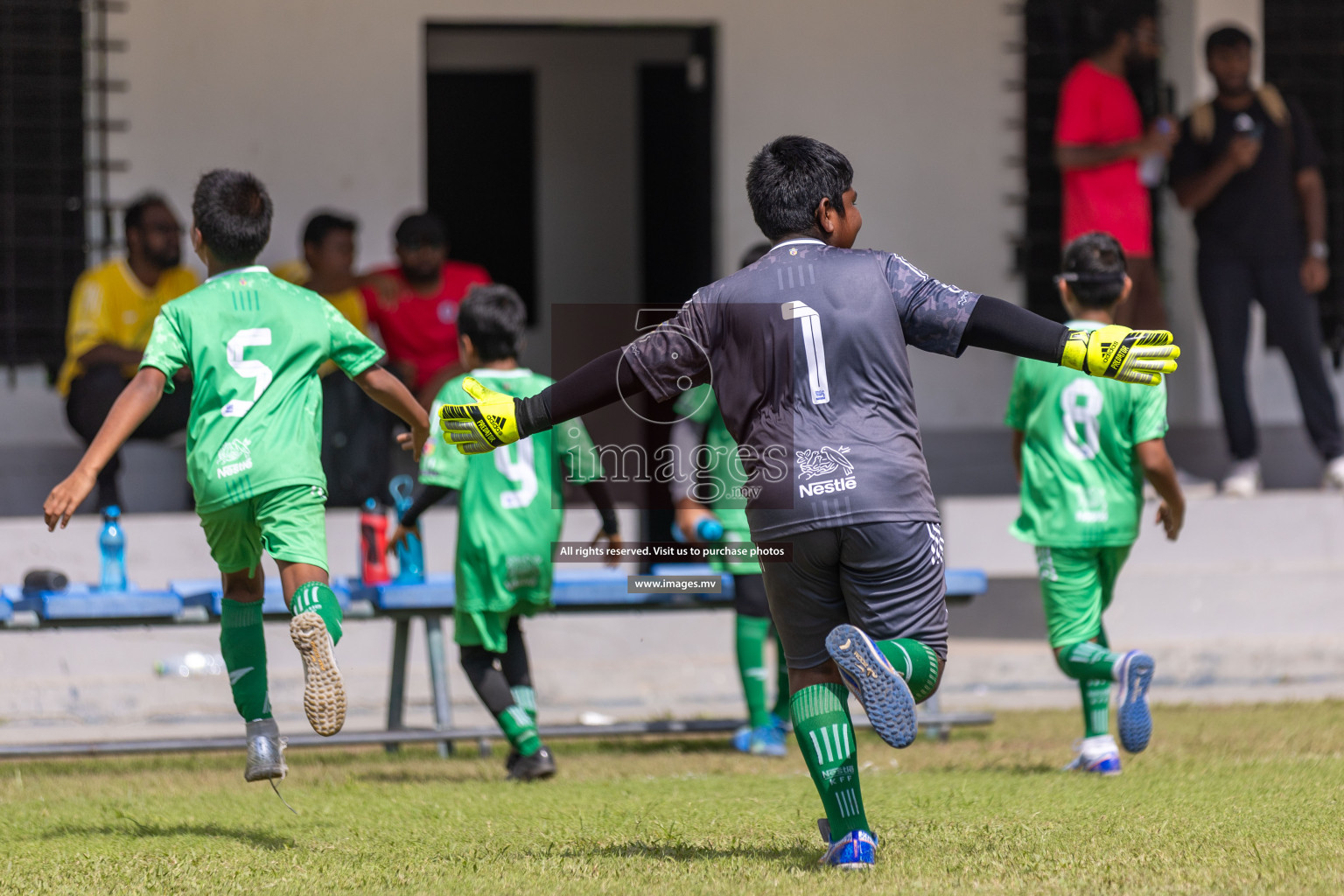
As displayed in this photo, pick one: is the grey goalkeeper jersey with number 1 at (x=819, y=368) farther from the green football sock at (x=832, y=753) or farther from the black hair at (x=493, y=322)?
the black hair at (x=493, y=322)

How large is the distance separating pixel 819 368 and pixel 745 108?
248 inches

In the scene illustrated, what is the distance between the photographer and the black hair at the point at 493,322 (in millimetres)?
5375

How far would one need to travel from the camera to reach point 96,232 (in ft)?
28.9

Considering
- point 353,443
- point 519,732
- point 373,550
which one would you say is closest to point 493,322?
point 373,550

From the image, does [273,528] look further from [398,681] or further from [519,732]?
[398,681]

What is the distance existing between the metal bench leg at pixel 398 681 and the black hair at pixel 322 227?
2.83 metres

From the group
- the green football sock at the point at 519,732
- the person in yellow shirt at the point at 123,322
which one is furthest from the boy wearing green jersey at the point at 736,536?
the person in yellow shirt at the point at 123,322

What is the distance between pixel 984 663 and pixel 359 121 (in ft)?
15.1

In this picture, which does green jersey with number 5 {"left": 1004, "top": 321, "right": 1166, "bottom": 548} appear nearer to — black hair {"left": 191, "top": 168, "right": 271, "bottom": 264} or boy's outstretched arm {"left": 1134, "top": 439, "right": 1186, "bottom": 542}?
boy's outstretched arm {"left": 1134, "top": 439, "right": 1186, "bottom": 542}

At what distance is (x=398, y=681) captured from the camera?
6.04 meters

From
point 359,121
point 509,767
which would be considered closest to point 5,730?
point 509,767

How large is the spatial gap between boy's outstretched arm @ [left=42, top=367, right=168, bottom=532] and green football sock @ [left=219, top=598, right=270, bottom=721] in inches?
21.3

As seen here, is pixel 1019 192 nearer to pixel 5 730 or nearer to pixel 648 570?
pixel 648 570

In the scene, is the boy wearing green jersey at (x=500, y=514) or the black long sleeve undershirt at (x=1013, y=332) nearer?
the black long sleeve undershirt at (x=1013, y=332)
